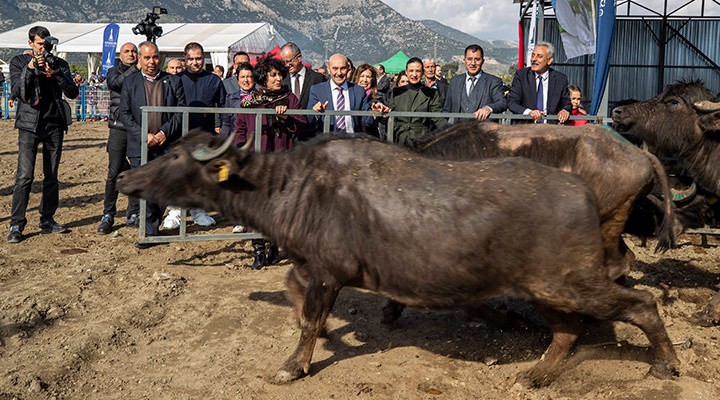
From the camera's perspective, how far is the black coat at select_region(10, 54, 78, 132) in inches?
327

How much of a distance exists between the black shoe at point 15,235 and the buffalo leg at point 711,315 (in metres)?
7.29

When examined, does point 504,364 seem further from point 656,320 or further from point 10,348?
point 10,348

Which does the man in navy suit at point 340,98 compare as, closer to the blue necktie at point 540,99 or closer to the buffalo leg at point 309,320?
the blue necktie at point 540,99

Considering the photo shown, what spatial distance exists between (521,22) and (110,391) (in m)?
14.9

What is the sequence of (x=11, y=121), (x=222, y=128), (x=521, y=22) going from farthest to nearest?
(x=11, y=121), (x=521, y=22), (x=222, y=128)

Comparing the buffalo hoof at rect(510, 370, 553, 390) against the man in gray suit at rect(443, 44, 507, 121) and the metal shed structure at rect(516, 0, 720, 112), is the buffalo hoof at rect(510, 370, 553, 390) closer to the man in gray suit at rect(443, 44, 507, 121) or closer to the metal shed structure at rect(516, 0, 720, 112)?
the man in gray suit at rect(443, 44, 507, 121)

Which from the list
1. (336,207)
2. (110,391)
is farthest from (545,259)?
(110,391)

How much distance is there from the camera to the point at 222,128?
875cm

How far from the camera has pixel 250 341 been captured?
562 centimetres

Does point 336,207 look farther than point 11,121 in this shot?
No

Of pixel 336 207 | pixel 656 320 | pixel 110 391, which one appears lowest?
pixel 110 391

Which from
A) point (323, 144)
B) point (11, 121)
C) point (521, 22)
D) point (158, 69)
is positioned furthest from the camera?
point (11, 121)

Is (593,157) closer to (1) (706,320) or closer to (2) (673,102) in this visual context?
(1) (706,320)

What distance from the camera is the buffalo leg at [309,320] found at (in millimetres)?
4824
